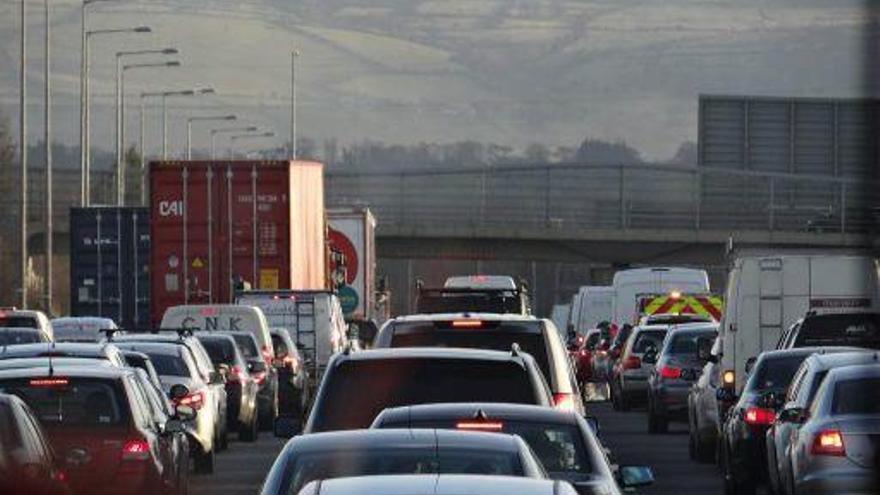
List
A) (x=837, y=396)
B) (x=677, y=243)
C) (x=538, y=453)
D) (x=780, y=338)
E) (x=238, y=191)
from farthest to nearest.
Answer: (x=677, y=243)
(x=238, y=191)
(x=780, y=338)
(x=837, y=396)
(x=538, y=453)

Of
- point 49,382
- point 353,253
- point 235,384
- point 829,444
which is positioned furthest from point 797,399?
point 353,253

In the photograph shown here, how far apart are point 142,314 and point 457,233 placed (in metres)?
38.0

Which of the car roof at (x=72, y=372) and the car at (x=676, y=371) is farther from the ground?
the car roof at (x=72, y=372)

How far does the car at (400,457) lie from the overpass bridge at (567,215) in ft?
251

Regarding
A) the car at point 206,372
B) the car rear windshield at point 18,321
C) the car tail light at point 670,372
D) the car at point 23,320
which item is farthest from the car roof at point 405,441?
the car rear windshield at point 18,321

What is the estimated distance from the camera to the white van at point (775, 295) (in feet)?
104

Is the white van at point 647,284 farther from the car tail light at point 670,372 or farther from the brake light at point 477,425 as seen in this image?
the brake light at point 477,425

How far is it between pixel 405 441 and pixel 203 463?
18.3m

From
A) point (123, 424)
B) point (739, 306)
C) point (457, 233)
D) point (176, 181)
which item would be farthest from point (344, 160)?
point (123, 424)

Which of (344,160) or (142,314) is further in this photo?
(344,160)

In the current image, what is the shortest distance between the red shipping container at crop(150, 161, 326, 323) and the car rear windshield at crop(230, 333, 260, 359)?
808cm

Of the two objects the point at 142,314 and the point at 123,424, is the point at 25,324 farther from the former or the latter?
the point at 123,424

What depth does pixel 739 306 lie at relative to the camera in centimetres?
3212

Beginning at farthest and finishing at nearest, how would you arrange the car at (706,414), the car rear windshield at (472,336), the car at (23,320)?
the car at (23,320)
the car at (706,414)
the car rear windshield at (472,336)
